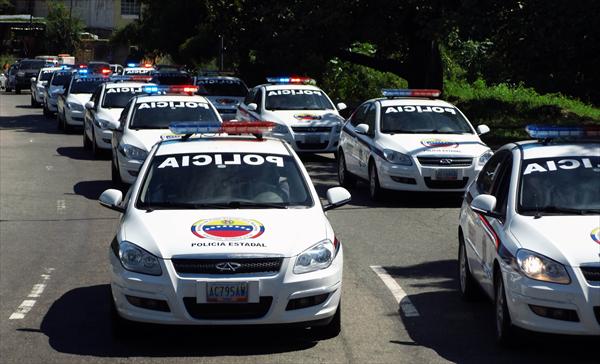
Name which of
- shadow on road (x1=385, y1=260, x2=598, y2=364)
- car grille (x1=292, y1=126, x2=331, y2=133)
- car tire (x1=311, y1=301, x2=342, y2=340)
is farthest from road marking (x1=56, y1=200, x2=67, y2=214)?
car tire (x1=311, y1=301, x2=342, y2=340)

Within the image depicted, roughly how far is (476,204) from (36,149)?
20.3 meters

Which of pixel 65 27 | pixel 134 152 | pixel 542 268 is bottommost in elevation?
pixel 65 27

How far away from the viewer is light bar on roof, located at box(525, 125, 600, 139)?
998 cm

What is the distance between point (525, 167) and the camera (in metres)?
9.63

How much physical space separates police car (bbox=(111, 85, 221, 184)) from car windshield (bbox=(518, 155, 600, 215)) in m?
10.3

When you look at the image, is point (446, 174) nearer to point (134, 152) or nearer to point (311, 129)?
point (134, 152)

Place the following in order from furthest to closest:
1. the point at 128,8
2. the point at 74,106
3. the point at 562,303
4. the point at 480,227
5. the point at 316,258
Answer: the point at 128,8 < the point at 74,106 < the point at 480,227 < the point at 316,258 < the point at 562,303

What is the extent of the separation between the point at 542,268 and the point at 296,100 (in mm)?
17516

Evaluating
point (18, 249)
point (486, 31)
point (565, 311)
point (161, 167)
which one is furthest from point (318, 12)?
point (565, 311)

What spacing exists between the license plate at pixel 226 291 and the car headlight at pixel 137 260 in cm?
40

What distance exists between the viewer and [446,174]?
17359 mm

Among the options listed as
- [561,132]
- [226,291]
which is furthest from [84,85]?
[226,291]

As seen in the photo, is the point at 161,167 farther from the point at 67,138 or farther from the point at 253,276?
the point at 67,138

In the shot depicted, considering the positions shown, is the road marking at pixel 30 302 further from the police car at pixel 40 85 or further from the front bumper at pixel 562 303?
the police car at pixel 40 85
